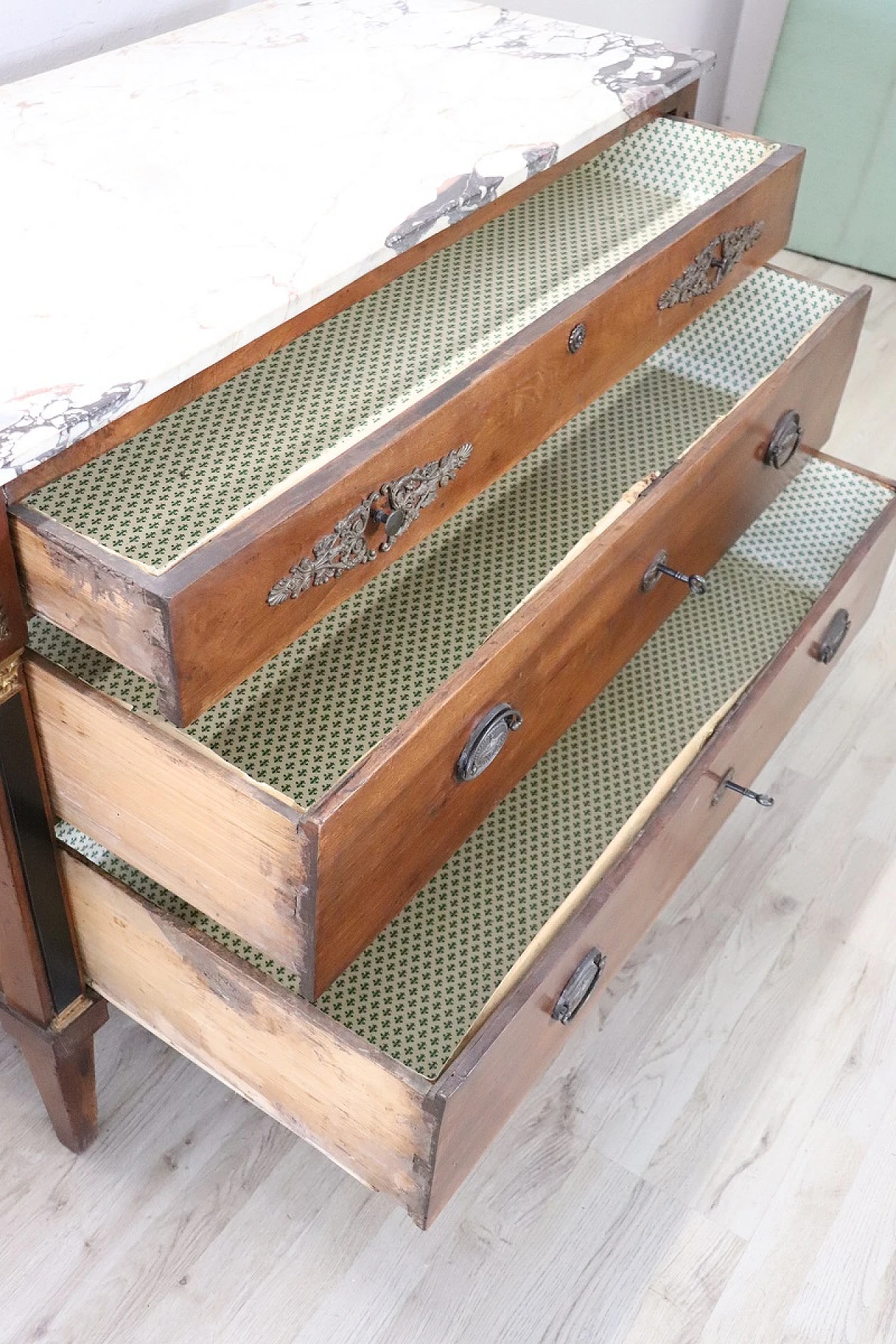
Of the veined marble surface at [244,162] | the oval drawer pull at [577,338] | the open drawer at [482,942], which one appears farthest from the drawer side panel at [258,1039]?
the oval drawer pull at [577,338]

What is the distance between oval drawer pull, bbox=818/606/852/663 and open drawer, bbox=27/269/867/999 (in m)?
0.12

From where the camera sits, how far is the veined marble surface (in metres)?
0.75

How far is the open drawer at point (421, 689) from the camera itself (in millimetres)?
767

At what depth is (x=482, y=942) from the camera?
3.21 ft

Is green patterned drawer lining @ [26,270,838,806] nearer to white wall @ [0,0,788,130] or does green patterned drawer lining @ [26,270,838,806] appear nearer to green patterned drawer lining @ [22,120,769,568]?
green patterned drawer lining @ [22,120,769,568]

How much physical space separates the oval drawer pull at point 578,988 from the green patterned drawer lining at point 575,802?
49 mm

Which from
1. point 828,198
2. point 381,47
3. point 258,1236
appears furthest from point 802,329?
point 828,198

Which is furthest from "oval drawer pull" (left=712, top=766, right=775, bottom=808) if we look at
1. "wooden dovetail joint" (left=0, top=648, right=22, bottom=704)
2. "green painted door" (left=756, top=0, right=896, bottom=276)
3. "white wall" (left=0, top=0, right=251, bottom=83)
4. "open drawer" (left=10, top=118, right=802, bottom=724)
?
"green painted door" (left=756, top=0, right=896, bottom=276)

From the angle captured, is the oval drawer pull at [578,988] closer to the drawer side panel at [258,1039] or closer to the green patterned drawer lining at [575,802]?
the green patterned drawer lining at [575,802]

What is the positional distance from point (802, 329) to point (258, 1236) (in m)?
1.05

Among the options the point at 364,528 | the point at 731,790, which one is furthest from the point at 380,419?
the point at 731,790

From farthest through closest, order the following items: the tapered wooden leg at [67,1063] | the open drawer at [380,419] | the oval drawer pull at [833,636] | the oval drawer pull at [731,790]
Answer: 1. the oval drawer pull at [833,636]
2. the oval drawer pull at [731,790]
3. the tapered wooden leg at [67,1063]
4. the open drawer at [380,419]

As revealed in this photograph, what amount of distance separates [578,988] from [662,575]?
38cm

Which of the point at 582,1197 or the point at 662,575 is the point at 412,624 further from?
the point at 582,1197
